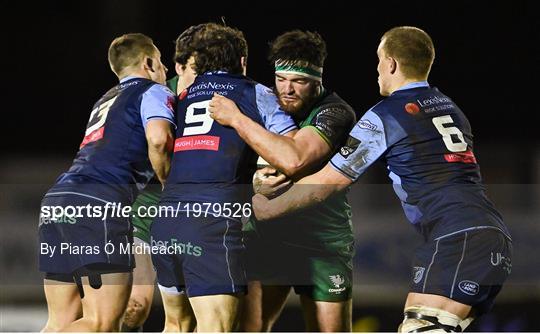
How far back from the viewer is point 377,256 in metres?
5.78

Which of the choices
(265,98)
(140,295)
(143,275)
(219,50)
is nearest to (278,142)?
(265,98)

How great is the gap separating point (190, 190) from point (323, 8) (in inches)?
76.5

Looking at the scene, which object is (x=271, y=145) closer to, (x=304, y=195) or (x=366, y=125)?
(x=304, y=195)

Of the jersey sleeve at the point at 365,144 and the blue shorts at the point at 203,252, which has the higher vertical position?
the jersey sleeve at the point at 365,144

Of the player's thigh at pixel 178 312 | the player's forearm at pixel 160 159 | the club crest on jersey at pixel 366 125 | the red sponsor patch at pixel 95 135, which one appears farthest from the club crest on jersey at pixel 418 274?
the red sponsor patch at pixel 95 135

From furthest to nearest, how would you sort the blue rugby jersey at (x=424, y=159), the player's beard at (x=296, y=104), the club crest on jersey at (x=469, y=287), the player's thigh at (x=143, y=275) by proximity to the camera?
the player's thigh at (x=143, y=275) → the player's beard at (x=296, y=104) → the blue rugby jersey at (x=424, y=159) → the club crest on jersey at (x=469, y=287)

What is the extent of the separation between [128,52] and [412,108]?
1570 millimetres

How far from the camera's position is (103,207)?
Answer: 4477mm

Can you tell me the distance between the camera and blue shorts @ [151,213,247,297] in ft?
13.8

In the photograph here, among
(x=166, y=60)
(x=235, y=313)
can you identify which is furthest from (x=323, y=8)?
(x=235, y=313)

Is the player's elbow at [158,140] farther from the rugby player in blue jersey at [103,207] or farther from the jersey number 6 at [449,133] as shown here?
the jersey number 6 at [449,133]

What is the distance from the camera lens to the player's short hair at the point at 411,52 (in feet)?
14.3

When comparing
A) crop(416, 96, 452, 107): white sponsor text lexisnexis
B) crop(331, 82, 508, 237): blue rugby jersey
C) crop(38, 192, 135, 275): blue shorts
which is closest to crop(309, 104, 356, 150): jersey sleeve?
crop(331, 82, 508, 237): blue rugby jersey

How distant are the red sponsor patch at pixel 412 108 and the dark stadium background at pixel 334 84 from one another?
1282 millimetres
